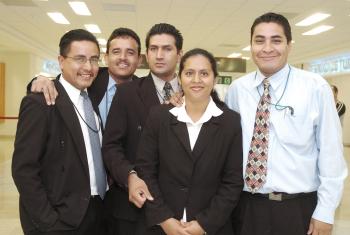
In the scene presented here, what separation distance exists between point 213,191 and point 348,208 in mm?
4449

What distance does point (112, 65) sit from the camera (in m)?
2.71

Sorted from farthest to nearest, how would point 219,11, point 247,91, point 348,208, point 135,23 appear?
point 135,23, point 219,11, point 348,208, point 247,91

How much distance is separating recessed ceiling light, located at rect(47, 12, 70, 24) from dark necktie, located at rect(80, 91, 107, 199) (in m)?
8.13

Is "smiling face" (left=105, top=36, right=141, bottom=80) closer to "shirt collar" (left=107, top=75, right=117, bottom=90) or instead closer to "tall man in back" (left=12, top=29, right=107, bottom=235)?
"shirt collar" (left=107, top=75, right=117, bottom=90)

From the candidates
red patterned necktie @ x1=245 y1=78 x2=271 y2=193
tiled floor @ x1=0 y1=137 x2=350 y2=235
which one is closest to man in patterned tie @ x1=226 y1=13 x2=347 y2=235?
red patterned necktie @ x1=245 y1=78 x2=271 y2=193

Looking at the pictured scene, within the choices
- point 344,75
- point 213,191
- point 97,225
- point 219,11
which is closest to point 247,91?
point 213,191

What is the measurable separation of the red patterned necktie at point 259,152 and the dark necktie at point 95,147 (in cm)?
86

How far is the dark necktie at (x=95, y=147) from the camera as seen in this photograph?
7.18 feet

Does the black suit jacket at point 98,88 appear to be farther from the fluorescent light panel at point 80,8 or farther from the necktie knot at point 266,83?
the fluorescent light panel at point 80,8

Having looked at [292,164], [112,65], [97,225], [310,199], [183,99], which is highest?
[112,65]

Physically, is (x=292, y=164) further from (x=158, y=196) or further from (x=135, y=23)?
(x=135, y=23)

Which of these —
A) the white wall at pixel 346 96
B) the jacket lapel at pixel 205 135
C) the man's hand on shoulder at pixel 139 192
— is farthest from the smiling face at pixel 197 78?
the white wall at pixel 346 96

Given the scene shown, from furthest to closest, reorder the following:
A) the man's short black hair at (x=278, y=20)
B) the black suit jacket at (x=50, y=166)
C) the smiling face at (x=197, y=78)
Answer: the man's short black hair at (x=278, y=20)
the smiling face at (x=197, y=78)
the black suit jacket at (x=50, y=166)

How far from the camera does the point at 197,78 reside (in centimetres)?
201
